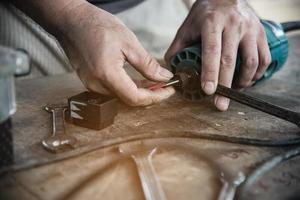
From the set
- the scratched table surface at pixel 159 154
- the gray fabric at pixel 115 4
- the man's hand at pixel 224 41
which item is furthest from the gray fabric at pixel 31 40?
the man's hand at pixel 224 41

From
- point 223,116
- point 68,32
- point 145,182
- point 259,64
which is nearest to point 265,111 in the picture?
point 223,116

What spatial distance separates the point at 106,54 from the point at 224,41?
0.94 feet

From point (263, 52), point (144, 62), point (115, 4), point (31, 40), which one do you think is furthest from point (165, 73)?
point (31, 40)

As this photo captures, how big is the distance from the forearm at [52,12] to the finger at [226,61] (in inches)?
12.7

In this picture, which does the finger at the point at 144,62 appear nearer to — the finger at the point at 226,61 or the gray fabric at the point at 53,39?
the finger at the point at 226,61

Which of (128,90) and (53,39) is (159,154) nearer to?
(128,90)

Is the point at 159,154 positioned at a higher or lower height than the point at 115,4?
lower

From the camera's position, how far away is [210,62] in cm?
86

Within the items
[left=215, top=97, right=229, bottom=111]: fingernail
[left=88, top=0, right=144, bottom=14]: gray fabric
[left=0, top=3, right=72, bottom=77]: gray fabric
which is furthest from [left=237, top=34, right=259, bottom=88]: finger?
[left=0, top=3, right=72, bottom=77]: gray fabric

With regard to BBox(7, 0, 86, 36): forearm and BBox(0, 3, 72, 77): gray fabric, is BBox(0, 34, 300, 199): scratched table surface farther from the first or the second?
BBox(0, 3, 72, 77): gray fabric

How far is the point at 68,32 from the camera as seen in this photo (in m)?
0.84

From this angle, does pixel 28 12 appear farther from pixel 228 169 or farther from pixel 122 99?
pixel 228 169

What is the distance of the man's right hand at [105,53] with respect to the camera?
776mm

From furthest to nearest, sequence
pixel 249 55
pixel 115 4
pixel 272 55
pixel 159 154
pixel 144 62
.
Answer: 1. pixel 115 4
2. pixel 272 55
3. pixel 249 55
4. pixel 144 62
5. pixel 159 154
